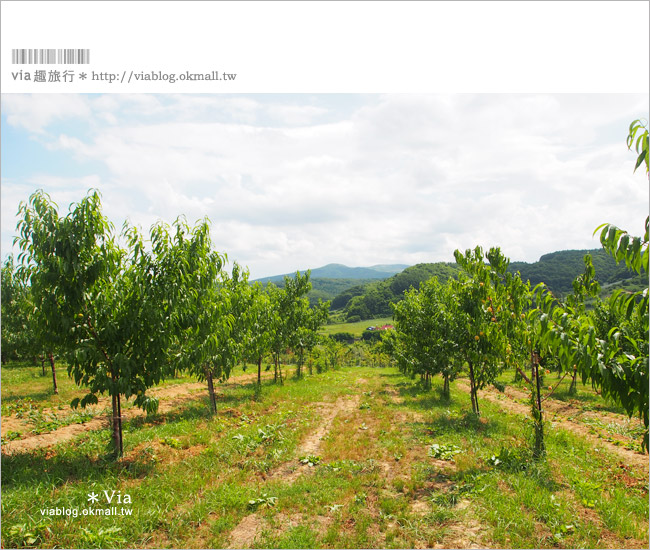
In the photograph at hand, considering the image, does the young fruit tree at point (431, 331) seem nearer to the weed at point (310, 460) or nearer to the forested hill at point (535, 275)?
the weed at point (310, 460)

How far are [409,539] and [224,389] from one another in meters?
19.0

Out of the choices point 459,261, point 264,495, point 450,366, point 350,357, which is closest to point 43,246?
point 264,495

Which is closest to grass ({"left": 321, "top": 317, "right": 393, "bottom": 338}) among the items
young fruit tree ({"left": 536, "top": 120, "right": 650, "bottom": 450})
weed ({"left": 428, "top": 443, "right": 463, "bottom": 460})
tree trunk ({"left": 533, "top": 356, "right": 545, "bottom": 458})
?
weed ({"left": 428, "top": 443, "right": 463, "bottom": 460})

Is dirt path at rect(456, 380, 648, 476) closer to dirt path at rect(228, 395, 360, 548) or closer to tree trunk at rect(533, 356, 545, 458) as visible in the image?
tree trunk at rect(533, 356, 545, 458)

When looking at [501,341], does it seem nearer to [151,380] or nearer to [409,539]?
[409,539]

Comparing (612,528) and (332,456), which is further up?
(612,528)

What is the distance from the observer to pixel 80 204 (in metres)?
7.61

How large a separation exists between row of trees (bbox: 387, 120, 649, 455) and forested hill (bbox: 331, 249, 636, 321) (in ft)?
162

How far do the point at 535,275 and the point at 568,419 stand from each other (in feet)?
360

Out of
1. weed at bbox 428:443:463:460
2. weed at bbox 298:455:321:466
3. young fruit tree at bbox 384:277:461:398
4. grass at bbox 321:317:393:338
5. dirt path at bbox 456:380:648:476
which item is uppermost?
young fruit tree at bbox 384:277:461:398

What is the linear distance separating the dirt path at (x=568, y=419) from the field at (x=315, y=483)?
0.14 meters

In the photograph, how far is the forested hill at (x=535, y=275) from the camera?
325 feet

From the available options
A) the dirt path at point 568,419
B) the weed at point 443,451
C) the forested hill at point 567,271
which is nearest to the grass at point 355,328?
the forested hill at point 567,271

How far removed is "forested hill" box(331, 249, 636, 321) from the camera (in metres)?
98.9
